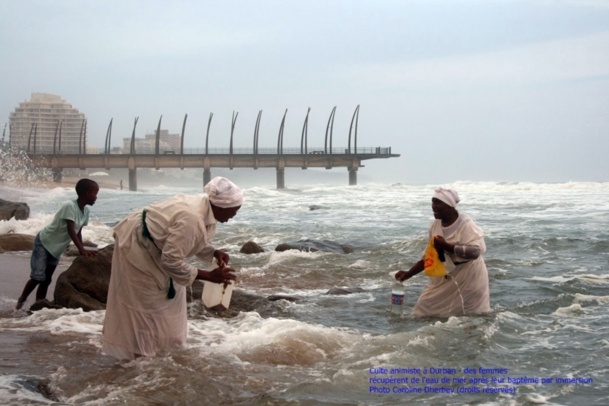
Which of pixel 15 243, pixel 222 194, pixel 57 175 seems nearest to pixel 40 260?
pixel 222 194

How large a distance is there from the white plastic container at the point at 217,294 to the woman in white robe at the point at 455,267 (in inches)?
89.6

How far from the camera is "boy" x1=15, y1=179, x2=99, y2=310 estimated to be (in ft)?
22.6

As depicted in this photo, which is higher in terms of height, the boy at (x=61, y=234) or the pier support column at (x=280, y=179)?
the boy at (x=61, y=234)

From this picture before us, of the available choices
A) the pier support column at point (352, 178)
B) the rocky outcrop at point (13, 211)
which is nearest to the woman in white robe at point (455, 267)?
the rocky outcrop at point (13, 211)

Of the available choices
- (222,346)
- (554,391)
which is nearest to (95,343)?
(222,346)

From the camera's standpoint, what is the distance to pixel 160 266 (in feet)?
15.2

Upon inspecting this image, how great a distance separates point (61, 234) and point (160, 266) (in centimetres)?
283

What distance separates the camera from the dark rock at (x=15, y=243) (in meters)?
13.5

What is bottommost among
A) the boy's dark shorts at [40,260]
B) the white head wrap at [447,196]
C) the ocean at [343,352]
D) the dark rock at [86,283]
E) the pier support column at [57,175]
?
the pier support column at [57,175]

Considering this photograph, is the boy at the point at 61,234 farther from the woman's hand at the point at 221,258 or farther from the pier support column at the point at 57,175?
the pier support column at the point at 57,175

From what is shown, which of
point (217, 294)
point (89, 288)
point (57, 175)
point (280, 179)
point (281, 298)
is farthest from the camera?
point (57, 175)

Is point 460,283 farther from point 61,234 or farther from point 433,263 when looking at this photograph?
point 61,234

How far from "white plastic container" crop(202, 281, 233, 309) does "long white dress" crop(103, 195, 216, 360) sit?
0.18 metres

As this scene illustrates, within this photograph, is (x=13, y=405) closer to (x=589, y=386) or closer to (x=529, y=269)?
(x=589, y=386)
